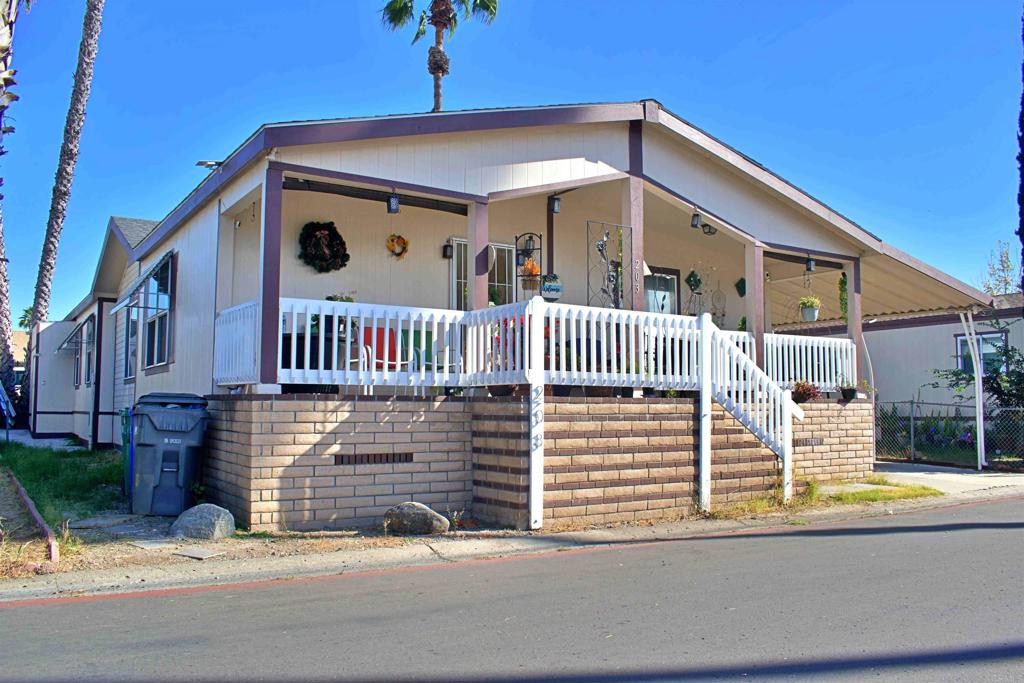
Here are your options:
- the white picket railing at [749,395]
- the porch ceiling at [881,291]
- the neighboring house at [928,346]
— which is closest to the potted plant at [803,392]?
the white picket railing at [749,395]

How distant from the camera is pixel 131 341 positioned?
666 inches

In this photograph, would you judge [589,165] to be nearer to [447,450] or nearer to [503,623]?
[447,450]

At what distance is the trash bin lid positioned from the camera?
386 inches

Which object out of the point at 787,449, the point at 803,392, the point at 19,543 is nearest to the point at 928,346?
the point at 803,392

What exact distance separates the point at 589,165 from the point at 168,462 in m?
6.60

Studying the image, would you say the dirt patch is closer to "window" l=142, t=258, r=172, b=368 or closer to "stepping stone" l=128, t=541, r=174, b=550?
"stepping stone" l=128, t=541, r=174, b=550

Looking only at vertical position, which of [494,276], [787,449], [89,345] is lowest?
[787,449]

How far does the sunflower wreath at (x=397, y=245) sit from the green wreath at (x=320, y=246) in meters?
0.80

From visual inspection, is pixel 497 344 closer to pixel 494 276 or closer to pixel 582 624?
pixel 494 276

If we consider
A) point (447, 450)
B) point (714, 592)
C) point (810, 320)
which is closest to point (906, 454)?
point (810, 320)

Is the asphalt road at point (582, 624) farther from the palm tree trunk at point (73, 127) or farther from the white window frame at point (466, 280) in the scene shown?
the palm tree trunk at point (73, 127)

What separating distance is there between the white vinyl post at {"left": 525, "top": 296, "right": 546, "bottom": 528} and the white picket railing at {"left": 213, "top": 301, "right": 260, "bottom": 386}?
293 centimetres

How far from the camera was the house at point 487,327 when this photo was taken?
9273 mm

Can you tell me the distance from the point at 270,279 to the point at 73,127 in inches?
636
